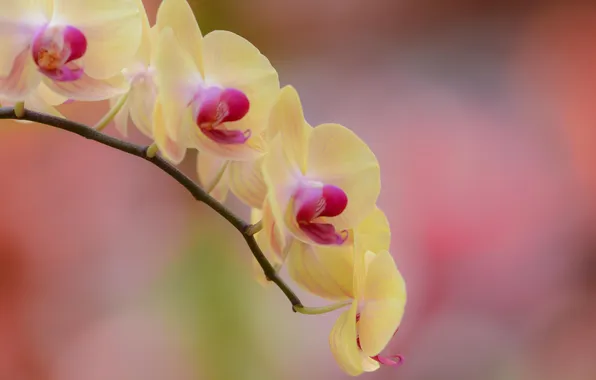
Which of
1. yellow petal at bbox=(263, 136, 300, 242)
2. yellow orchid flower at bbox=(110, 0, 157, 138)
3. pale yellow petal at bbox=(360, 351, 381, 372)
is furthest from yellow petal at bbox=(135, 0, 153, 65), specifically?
pale yellow petal at bbox=(360, 351, 381, 372)

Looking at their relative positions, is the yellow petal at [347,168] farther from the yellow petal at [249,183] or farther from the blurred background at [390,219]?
the blurred background at [390,219]

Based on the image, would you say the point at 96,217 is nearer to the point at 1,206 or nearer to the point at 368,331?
the point at 1,206

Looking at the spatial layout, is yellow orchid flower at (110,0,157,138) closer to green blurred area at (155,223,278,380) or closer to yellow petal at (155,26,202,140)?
yellow petal at (155,26,202,140)

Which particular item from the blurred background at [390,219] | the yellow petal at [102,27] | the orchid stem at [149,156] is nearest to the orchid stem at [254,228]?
the orchid stem at [149,156]

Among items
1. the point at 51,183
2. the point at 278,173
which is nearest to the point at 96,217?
the point at 51,183

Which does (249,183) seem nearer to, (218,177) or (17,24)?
(218,177)
